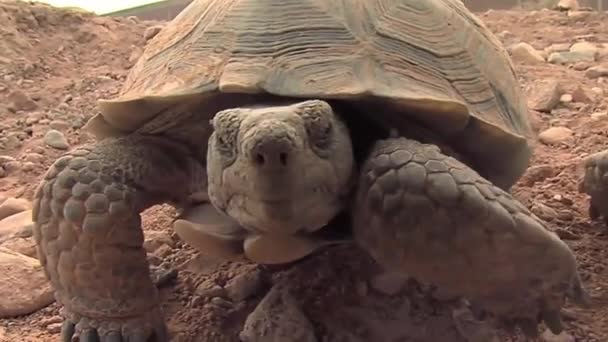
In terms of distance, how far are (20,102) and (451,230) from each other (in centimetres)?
278

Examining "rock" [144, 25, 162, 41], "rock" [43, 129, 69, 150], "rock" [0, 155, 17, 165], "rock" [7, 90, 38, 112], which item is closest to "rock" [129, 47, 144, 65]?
"rock" [144, 25, 162, 41]

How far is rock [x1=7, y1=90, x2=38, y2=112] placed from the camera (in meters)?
4.06

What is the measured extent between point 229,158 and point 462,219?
1.48 ft

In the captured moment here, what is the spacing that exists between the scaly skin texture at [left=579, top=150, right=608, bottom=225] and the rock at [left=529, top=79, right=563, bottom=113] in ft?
3.81

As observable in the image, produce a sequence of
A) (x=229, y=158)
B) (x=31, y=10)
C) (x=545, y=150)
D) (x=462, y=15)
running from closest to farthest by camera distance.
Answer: (x=229, y=158)
(x=462, y=15)
(x=545, y=150)
(x=31, y=10)

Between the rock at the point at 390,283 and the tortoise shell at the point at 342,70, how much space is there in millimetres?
321

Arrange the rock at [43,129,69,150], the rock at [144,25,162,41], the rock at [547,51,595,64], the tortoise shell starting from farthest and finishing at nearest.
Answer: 1. the rock at [144,25,162,41]
2. the rock at [547,51,595,64]
3. the rock at [43,129,69,150]
4. the tortoise shell

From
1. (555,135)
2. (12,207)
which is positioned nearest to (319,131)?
(12,207)

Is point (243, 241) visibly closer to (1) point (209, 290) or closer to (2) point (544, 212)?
(1) point (209, 290)

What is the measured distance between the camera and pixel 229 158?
5.61ft

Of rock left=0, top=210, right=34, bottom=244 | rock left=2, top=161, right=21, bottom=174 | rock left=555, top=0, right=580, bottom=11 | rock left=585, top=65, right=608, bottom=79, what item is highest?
rock left=0, top=210, right=34, bottom=244

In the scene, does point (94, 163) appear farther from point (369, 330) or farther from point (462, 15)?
point (462, 15)

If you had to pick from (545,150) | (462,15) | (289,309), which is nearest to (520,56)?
(545,150)

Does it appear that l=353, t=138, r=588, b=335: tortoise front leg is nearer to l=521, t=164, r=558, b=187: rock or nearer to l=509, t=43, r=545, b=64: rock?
l=521, t=164, r=558, b=187: rock
